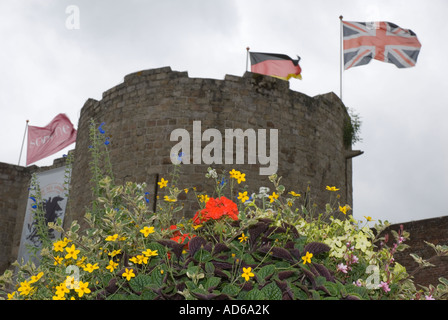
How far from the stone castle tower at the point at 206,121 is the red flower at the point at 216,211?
Answer: 6.32 metres

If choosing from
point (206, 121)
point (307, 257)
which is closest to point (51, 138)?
point (206, 121)

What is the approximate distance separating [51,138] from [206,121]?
427 inches

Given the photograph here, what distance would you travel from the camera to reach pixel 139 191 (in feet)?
8.92

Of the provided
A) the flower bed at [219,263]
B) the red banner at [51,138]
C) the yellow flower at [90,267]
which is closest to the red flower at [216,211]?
the flower bed at [219,263]

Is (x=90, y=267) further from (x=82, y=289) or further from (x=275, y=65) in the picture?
(x=275, y=65)

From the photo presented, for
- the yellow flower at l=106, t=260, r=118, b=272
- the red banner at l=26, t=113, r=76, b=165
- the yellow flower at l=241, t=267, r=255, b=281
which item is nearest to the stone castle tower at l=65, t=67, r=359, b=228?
the yellow flower at l=106, t=260, r=118, b=272

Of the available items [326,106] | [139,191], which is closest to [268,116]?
[326,106]

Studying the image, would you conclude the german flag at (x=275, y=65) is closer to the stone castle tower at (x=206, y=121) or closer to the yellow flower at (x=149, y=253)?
the stone castle tower at (x=206, y=121)

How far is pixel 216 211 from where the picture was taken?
241 cm
